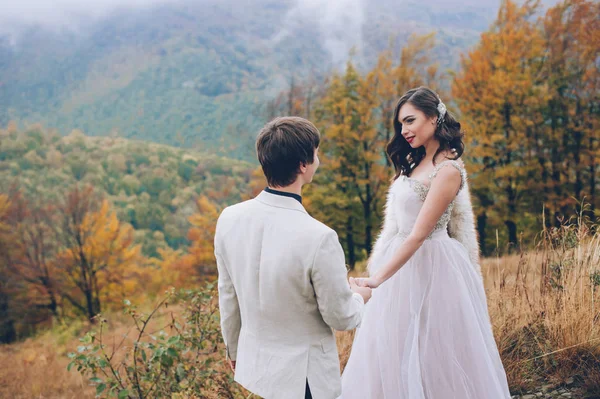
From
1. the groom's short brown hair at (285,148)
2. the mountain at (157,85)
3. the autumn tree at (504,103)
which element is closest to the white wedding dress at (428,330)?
the groom's short brown hair at (285,148)

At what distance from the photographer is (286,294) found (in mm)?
1535

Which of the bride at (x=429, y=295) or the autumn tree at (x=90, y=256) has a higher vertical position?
the bride at (x=429, y=295)

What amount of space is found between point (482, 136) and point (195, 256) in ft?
48.3

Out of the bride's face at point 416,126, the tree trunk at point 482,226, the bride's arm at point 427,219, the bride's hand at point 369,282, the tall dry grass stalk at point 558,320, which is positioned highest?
the bride's face at point 416,126

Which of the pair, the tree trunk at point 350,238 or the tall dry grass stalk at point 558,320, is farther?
the tree trunk at point 350,238

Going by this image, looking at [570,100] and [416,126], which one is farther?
[570,100]

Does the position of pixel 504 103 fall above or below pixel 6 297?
above

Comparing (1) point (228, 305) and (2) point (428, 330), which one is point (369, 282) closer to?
(2) point (428, 330)

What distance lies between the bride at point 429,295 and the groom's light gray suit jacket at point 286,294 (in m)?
0.65

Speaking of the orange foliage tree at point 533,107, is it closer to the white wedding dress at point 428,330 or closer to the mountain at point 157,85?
the white wedding dress at point 428,330

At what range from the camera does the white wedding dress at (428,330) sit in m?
2.16

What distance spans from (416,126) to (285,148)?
1.17m

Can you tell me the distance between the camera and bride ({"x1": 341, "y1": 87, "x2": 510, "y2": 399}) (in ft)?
7.11

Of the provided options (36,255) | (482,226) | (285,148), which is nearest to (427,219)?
(285,148)
